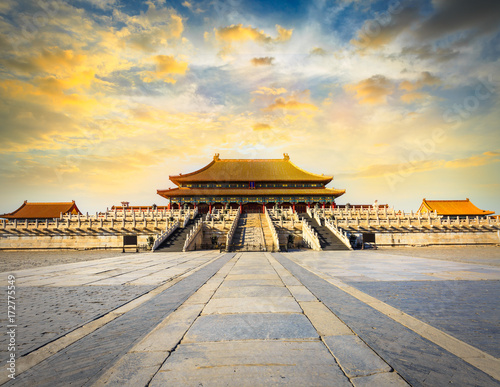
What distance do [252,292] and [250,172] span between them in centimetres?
3919

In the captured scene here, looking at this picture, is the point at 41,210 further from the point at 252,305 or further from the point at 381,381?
the point at 381,381

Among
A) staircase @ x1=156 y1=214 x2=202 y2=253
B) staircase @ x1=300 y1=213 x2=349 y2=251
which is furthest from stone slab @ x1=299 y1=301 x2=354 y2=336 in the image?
staircase @ x1=156 y1=214 x2=202 y2=253

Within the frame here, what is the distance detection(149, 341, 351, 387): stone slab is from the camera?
84.5 inches

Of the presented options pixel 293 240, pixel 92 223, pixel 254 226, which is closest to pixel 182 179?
pixel 92 223

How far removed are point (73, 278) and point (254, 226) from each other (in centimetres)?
1983

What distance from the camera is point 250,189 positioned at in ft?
131

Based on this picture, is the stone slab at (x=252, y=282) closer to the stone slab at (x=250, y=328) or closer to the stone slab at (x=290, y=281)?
the stone slab at (x=290, y=281)

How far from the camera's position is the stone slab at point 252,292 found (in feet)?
17.2

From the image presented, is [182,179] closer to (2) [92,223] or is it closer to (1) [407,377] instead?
(2) [92,223]

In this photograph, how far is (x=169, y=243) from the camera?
22281mm

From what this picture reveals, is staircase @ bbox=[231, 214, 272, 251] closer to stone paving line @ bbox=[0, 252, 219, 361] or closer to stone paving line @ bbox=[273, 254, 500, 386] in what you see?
stone paving line @ bbox=[0, 252, 219, 361]

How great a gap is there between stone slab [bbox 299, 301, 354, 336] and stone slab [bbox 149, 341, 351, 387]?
1.43ft

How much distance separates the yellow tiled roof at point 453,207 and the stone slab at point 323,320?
44095 millimetres

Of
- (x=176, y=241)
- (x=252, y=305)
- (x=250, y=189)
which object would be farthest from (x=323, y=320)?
(x=250, y=189)
